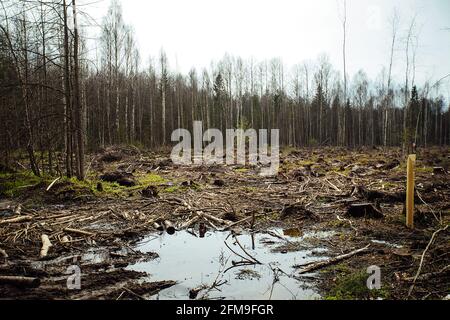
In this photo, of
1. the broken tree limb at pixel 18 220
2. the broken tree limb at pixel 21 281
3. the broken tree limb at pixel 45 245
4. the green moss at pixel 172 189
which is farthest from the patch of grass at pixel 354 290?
the green moss at pixel 172 189

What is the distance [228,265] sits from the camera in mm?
5316

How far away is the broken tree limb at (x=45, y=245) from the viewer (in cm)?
550

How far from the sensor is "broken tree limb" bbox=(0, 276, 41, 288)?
163 inches

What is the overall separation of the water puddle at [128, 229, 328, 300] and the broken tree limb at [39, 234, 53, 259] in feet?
5.26

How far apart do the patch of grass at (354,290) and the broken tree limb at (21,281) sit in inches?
154

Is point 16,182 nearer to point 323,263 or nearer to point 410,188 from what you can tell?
point 323,263

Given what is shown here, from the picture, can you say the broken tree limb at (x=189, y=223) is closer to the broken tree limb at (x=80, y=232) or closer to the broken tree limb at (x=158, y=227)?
the broken tree limb at (x=158, y=227)

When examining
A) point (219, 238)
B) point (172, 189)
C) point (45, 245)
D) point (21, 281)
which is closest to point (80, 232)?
point (45, 245)

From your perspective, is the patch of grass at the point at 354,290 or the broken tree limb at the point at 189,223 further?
the broken tree limb at the point at 189,223

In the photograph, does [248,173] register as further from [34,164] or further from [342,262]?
[342,262]

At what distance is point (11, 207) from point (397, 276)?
401 inches

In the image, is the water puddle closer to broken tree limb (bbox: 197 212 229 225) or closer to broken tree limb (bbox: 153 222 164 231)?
broken tree limb (bbox: 153 222 164 231)

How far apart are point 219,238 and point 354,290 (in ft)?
11.0
